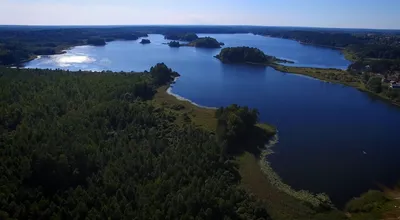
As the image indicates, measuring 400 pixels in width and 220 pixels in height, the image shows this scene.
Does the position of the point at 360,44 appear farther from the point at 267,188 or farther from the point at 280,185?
the point at 267,188

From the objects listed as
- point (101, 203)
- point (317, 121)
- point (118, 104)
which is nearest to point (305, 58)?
point (317, 121)

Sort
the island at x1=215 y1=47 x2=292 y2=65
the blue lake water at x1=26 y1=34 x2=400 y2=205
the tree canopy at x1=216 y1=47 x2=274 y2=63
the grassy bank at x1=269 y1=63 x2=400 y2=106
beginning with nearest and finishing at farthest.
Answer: the blue lake water at x1=26 y1=34 x2=400 y2=205 → the grassy bank at x1=269 y1=63 x2=400 y2=106 → the island at x1=215 y1=47 x2=292 y2=65 → the tree canopy at x1=216 y1=47 x2=274 y2=63

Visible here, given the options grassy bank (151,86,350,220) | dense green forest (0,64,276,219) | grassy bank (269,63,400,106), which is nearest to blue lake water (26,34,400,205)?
grassy bank (151,86,350,220)

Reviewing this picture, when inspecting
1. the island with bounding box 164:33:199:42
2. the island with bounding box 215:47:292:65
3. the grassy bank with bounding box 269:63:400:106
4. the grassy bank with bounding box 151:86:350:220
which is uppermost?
the island with bounding box 164:33:199:42

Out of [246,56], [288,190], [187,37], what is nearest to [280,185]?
[288,190]

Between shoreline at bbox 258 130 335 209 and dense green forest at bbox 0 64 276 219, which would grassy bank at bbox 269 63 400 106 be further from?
shoreline at bbox 258 130 335 209
